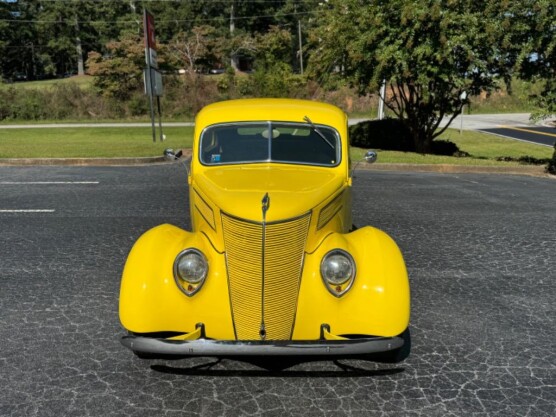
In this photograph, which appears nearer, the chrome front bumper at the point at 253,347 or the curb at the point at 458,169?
the chrome front bumper at the point at 253,347

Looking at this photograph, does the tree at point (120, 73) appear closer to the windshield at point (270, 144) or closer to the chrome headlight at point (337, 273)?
the windshield at point (270, 144)

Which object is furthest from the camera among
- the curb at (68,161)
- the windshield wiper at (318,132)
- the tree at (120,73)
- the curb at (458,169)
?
the tree at (120,73)

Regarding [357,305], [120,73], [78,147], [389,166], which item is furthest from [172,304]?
[120,73]

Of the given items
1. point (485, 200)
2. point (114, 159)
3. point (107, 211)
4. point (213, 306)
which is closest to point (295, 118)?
point (213, 306)

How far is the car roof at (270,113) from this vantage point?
15.1 feet

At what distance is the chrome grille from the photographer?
3264 mm

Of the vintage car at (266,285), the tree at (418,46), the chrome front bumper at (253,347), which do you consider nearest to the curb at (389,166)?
the tree at (418,46)

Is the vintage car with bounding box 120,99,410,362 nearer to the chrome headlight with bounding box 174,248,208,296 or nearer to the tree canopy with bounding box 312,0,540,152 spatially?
the chrome headlight with bounding box 174,248,208,296

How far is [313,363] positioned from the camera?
3.66 metres

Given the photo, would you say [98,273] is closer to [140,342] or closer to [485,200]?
[140,342]

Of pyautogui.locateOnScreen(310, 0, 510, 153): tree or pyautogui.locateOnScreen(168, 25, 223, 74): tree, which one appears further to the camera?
pyautogui.locateOnScreen(168, 25, 223, 74): tree

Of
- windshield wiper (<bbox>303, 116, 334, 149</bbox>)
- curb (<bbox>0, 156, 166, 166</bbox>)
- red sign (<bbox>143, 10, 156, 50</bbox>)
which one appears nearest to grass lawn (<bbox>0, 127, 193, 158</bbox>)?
curb (<bbox>0, 156, 166, 166</bbox>)

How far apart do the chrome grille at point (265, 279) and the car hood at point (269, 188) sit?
10 cm

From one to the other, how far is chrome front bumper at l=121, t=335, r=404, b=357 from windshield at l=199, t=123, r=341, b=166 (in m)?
1.85
